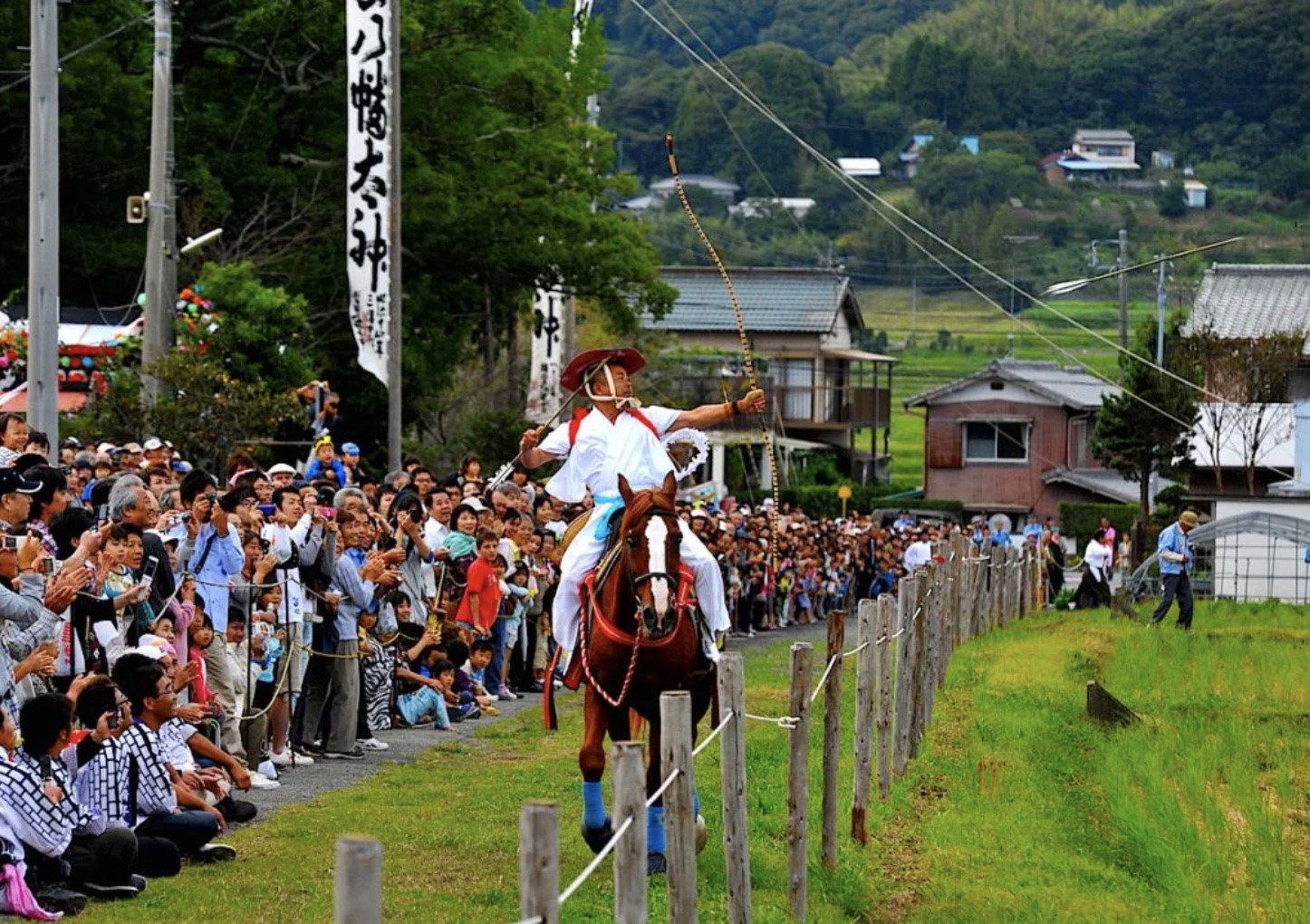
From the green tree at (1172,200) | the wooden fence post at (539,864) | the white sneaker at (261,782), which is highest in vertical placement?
the green tree at (1172,200)

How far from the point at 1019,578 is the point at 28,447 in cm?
2679

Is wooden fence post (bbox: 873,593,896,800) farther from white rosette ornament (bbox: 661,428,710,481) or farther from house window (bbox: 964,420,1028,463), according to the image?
house window (bbox: 964,420,1028,463)

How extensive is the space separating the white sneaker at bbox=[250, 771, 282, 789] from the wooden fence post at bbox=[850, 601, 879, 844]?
3.91 m

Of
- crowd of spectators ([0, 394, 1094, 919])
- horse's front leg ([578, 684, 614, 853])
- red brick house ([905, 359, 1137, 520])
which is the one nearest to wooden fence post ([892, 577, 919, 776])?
crowd of spectators ([0, 394, 1094, 919])

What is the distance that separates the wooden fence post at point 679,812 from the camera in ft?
27.5

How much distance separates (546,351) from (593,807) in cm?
2465

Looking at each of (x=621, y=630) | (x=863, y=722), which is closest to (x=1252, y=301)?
(x=863, y=722)

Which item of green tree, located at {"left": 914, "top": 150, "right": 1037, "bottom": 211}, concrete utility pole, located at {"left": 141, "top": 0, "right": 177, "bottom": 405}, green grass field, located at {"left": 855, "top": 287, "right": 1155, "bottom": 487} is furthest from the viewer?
green tree, located at {"left": 914, "top": 150, "right": 1037, "bottom": 211}

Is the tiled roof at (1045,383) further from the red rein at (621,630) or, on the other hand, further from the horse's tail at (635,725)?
the red rein at (621,630)

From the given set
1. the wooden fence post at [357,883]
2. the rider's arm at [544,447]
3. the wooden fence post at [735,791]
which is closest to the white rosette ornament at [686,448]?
the rider's arm at [544,447]

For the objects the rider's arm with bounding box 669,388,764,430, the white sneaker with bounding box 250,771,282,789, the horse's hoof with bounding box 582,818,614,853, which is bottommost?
the white sneaker with bounding box 250,771,282,789

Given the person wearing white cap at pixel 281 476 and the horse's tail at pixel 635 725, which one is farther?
the person wearing white cap at pixel 281 476

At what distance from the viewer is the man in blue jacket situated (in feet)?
102

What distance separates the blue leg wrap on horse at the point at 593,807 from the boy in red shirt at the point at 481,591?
339 inches
